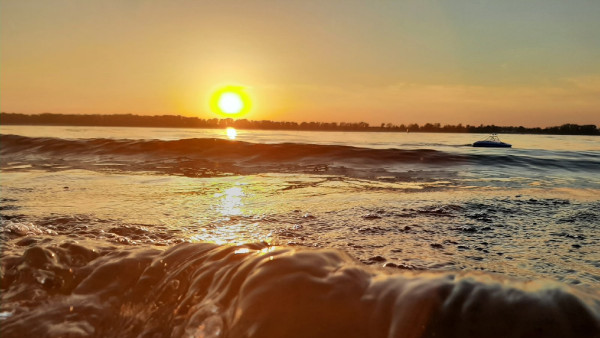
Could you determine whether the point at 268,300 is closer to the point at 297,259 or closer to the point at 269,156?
the point at 297,259

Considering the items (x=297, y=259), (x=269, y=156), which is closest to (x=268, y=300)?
(x=297, y=259)

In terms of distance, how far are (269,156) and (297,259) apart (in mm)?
10479

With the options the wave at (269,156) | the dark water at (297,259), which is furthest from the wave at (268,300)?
the wave at (269,156)

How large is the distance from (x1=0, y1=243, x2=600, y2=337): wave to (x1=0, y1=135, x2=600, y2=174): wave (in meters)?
7.22

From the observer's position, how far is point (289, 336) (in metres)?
1.65

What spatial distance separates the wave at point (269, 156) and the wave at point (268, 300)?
7215 mm

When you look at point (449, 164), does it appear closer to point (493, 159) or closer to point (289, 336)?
point (493, 159)

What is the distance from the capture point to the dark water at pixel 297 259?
1733 mm

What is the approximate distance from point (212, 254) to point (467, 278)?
4.75 feet

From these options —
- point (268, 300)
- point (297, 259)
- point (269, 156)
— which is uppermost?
point (297, 259)

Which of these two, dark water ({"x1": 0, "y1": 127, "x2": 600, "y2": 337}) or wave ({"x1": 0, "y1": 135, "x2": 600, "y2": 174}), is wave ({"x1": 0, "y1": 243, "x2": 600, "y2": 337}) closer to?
dark water ({"x1": 0, "y1": 127, "x2": 600, "y2": 337})

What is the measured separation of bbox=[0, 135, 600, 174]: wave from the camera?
11148mm

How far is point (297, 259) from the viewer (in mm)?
2105

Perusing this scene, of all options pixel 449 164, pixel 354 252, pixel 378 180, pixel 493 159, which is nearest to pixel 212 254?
pixel 354 252
